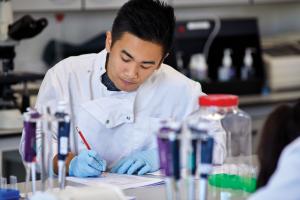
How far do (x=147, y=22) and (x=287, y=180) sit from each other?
101 cm

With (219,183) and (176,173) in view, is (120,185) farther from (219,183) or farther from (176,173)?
(176,173)

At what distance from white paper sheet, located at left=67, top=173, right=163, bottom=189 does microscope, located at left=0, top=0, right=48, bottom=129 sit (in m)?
1.36

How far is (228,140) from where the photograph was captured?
243 centimetres

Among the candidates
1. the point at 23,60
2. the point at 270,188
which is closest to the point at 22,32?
the point at 23,60

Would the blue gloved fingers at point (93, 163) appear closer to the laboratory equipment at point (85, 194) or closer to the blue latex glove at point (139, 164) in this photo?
the blue latex glove at point (139, 164)

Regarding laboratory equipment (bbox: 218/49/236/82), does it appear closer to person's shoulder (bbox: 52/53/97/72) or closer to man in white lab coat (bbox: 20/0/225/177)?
man in white lab coat (bbox: 20/0/225/177)

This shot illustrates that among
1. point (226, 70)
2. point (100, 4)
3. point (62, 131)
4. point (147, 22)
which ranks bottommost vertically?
point (226, 70)

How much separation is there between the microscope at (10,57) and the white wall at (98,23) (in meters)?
0.57

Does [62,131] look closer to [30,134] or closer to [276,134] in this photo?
[30,134]

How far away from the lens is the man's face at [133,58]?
2.32 meters

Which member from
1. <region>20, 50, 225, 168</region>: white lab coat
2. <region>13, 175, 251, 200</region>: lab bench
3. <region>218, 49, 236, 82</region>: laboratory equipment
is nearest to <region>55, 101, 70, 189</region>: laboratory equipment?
<region>13, 175, 251, 200</region>: lab bench

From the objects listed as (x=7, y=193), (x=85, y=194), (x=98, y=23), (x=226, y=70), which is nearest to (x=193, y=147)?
(x=85, y=194)

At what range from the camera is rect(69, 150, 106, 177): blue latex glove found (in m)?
2.29

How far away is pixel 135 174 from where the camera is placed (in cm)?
239
